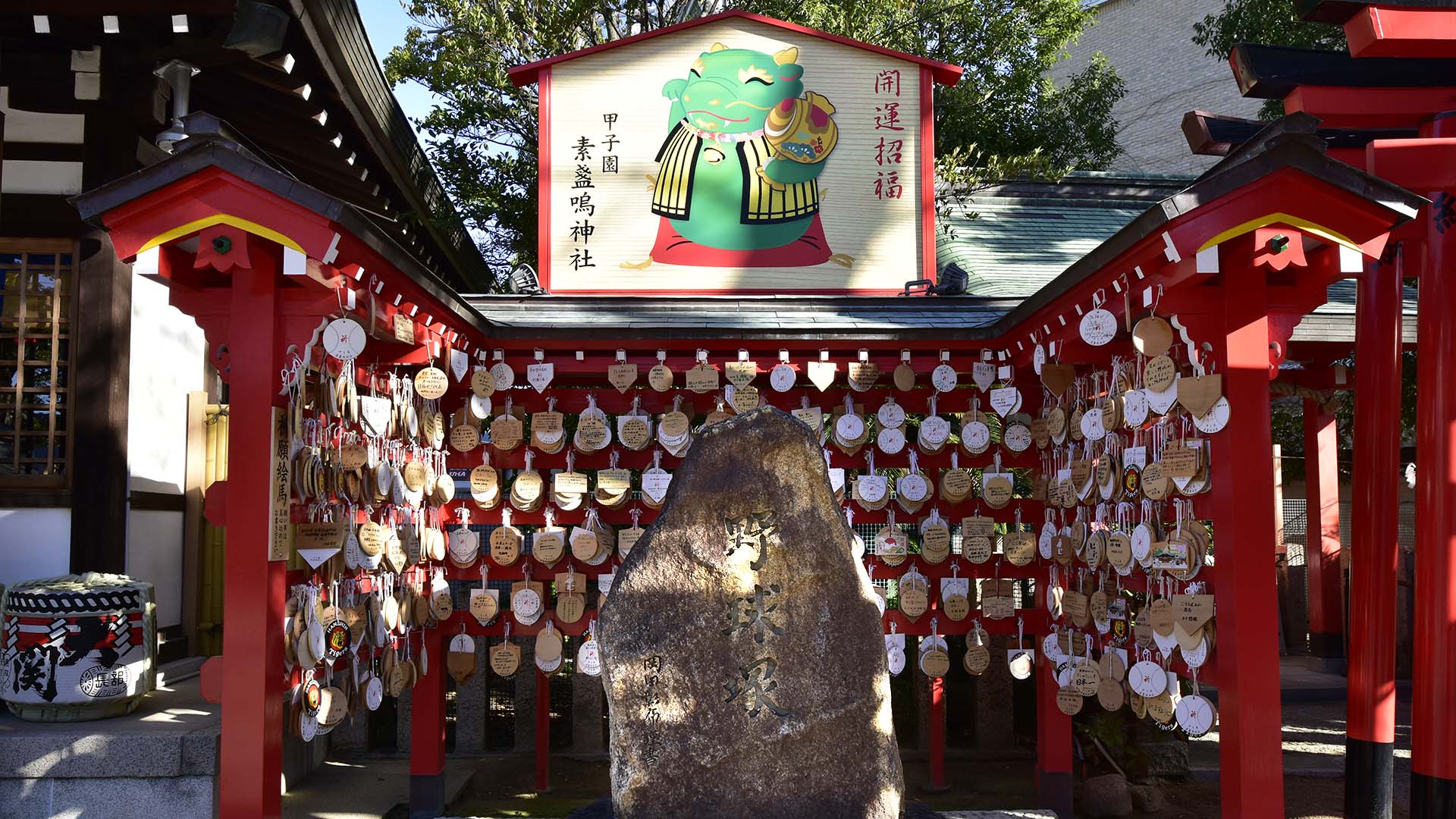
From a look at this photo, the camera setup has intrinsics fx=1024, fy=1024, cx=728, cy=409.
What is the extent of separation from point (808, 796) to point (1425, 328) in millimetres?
3810

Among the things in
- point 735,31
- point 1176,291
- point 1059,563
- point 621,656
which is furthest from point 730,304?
point 621,656

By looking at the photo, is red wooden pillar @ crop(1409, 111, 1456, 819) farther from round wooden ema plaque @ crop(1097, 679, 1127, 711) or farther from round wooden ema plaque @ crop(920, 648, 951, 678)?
round wooden ema plaque @ crop(920, 648, 951, 678)

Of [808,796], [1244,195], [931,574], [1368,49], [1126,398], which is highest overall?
[1368,49]

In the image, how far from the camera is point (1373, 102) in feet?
16.7

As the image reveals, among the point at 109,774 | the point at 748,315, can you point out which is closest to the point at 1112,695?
the point at 748,315

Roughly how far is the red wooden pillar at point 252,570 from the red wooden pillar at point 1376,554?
5138 millimetres

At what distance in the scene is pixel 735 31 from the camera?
7.09m

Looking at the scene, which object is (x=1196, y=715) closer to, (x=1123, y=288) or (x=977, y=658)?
(x=1123, y=288)

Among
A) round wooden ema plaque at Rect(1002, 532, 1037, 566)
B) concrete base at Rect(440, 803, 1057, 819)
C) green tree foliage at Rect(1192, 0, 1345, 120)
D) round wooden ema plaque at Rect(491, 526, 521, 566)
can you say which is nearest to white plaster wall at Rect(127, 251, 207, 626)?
round wooden ema plaque at Rect(491, 526, 521, 566)

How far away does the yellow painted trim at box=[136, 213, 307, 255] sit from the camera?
3.73 meters

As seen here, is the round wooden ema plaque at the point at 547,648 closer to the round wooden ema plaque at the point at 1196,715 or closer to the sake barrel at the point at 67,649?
the sake barrel at the point at 67,649

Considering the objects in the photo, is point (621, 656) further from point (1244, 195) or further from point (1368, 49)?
point (1368, 49)

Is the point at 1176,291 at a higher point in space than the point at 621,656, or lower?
higher

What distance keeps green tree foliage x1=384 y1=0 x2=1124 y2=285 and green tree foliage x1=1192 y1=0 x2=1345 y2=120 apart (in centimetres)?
216
